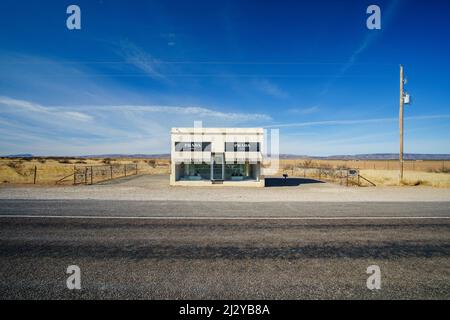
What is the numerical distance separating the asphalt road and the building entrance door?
11912mm

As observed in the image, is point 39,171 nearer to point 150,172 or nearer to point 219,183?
point 150,172

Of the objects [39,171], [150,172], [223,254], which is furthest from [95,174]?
[223,254]

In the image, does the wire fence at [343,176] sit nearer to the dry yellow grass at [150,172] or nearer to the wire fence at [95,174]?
the dry yellow grass at [150,172]

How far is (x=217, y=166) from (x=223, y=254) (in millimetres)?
16837

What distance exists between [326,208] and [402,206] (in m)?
3.54

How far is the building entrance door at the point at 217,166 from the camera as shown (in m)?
20.6

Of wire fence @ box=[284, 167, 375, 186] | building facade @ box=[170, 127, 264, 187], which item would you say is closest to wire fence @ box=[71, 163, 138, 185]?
building facade @ box=[170, 127, 264, 187]

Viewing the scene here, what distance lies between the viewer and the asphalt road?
3.66m

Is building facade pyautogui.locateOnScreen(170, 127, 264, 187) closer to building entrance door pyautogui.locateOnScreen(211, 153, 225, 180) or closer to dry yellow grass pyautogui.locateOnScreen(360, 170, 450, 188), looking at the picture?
building entrance door pyautogui.locateOnScreen(211, 153, 225, 180)

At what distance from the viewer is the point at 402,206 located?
10.4 meters
